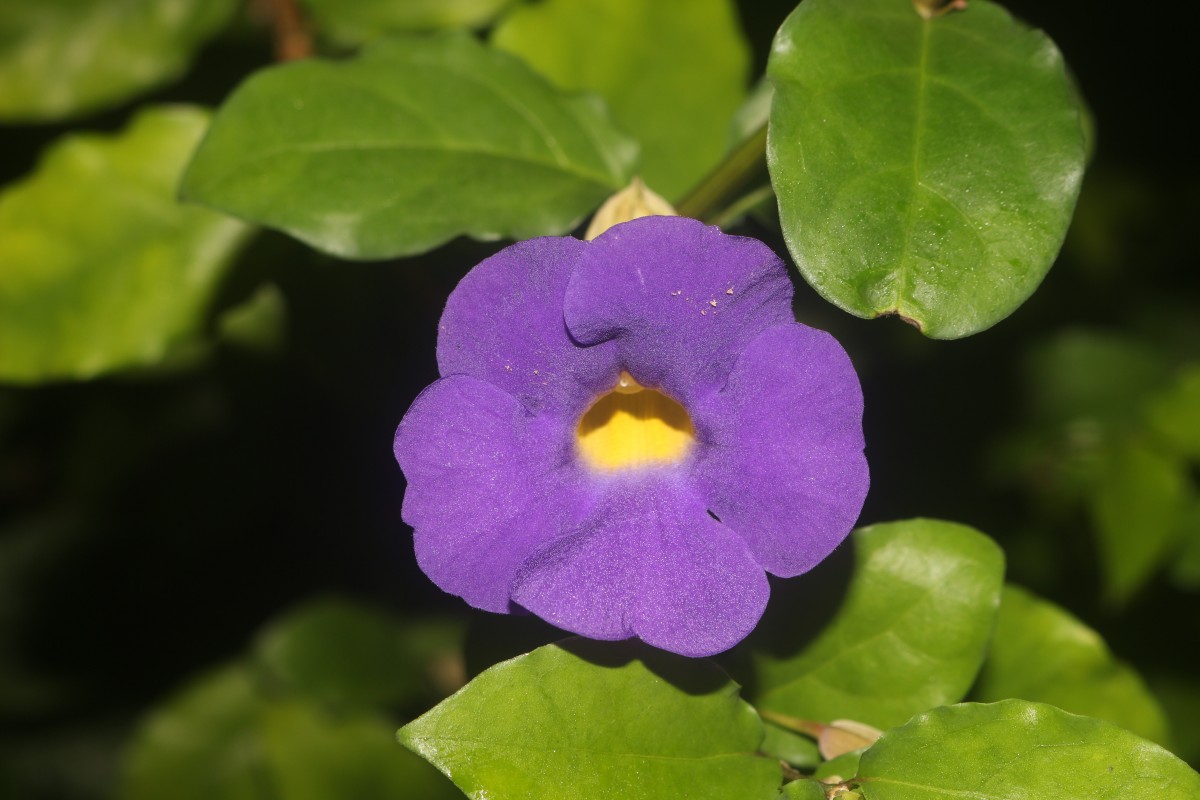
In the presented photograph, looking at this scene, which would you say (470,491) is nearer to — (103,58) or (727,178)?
(727,178)

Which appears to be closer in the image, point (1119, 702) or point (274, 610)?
point (1119, 702)

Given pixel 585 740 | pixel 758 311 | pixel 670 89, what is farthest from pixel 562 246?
pixel 670 89

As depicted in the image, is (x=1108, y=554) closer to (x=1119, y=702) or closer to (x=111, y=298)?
(x=1119, y=702)

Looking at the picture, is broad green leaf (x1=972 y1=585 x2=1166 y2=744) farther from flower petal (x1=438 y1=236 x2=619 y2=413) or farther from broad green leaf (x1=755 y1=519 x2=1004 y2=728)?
flower petal (x1=438 y1=236 x2=619 y2=413)

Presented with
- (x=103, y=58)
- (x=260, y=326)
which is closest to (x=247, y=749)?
(x=260, y=326)

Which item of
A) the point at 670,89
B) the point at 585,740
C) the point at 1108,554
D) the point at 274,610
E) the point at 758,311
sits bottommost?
the point at 274,610

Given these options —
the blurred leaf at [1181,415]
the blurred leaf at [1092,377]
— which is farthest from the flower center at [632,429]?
the blurred leaf at [1092,377]

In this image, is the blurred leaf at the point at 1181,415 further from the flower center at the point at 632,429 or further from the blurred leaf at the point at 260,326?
the blurred leaf at the point at 260,326
